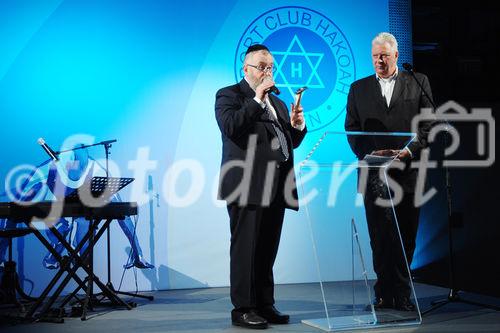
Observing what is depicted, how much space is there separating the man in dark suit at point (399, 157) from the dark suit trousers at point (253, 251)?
68 cm

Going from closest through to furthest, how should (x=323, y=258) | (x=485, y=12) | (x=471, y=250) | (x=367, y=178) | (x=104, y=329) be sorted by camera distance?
(x=323, y=258)
(x=367, y=178)
(x=104, y=329)
(x=471, y=250)
(x=485, y=12)

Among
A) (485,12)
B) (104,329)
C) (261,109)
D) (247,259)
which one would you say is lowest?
(104,329)

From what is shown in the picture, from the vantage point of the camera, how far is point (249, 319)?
3.79m

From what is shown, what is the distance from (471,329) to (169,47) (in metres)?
3.81

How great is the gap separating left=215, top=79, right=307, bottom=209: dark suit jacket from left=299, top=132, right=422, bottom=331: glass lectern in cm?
50

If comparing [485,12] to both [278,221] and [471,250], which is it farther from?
[278,221]

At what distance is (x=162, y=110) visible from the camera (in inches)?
234

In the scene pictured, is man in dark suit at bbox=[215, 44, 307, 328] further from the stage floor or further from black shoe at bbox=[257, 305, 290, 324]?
the stage floor

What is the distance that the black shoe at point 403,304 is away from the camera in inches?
146

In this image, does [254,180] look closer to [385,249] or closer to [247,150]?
[247,150]

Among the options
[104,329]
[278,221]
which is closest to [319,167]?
[278,221]

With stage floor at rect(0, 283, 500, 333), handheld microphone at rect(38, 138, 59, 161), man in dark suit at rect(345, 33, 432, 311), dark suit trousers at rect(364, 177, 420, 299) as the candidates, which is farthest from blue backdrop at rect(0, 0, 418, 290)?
dark suit trousers at rect(364, 177, 420, 299)

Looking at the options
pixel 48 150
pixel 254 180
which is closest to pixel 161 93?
pixel 48 150

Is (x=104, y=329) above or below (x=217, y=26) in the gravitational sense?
below
